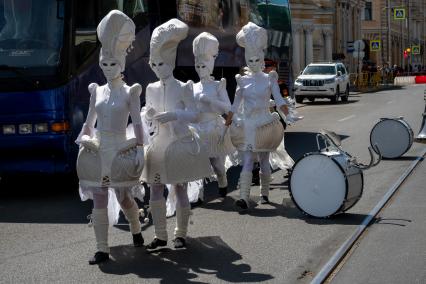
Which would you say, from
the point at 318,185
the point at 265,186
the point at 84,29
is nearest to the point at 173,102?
the point at 318,185

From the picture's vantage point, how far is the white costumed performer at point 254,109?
9750 millimetres

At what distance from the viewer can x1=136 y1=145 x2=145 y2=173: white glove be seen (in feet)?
23.6

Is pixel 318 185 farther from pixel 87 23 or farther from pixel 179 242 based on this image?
pixel 87 23

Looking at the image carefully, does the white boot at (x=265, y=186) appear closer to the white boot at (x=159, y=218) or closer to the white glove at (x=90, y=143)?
the white boot at (x=159, y=218)

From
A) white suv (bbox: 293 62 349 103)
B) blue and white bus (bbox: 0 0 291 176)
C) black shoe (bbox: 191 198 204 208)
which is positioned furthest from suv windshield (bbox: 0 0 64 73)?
white suv (bbox: 293 62 349 103)

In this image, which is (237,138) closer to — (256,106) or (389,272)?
(256,106)

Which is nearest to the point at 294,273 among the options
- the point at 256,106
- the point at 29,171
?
the point at 256,106

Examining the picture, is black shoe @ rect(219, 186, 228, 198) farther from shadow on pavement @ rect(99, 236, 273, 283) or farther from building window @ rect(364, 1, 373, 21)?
building window @ rect(364, 1, 373, 21)

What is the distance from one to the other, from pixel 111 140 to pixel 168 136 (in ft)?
1.76

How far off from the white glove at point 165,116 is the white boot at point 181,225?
2.95 ft

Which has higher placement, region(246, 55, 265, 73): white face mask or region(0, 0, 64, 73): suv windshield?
region(0, 0, 64, 73): suv windshield

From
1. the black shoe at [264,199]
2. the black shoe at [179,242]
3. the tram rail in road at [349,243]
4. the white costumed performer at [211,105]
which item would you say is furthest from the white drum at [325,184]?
the black shoe at [179,242]

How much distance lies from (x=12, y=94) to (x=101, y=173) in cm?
412

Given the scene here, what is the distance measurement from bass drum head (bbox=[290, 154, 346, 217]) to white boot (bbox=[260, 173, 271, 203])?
0.93 meters
